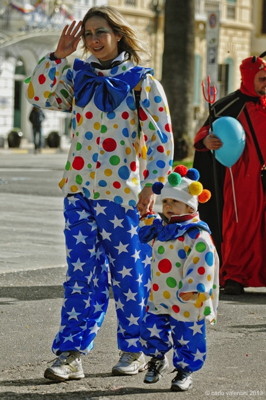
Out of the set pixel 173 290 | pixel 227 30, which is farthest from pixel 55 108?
pixel 227 30

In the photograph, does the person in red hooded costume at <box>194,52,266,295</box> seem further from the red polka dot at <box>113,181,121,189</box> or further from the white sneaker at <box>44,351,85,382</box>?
the white sneaker at <box>44,351,85,382</box>

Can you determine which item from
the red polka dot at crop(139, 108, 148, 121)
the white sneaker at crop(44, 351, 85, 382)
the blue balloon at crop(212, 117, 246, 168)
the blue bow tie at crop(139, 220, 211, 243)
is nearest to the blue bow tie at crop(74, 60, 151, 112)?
the red polka dot at crop(139, 108, 148, 121)

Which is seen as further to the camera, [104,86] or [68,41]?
[68,41]

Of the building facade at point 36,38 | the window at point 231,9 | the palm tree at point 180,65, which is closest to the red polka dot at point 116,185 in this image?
the palm tree at point 180,65

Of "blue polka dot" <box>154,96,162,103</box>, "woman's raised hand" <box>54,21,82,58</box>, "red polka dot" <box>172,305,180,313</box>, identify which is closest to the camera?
"red polka dot" <box>172,305,180,313</box>

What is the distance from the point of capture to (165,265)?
19.1ft

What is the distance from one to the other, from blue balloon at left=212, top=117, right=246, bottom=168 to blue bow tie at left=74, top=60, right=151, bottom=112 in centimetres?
242

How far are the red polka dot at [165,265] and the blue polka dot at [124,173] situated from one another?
1.58 ft

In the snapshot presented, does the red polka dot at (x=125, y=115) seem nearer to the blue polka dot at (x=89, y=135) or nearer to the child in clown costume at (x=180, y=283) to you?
the blue polka dot at (x=89, y=135)

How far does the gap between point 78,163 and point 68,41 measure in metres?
0.60

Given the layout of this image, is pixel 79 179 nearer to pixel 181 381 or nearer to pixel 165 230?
pixel 165 230

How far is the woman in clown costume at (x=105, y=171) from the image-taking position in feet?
19.7

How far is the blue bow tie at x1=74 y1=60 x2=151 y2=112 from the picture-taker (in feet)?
19.7

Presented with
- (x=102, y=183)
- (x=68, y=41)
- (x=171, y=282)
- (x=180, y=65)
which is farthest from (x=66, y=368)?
(x=180, y=65)
